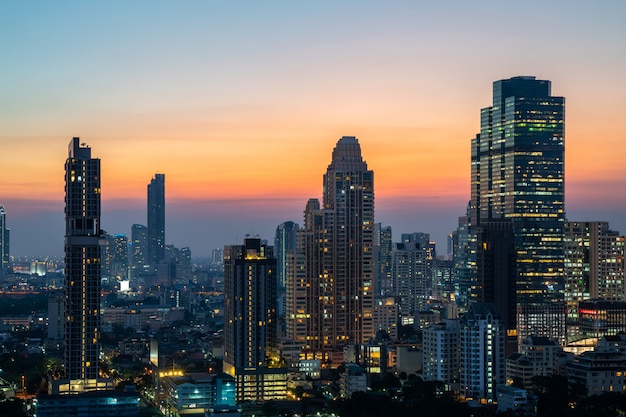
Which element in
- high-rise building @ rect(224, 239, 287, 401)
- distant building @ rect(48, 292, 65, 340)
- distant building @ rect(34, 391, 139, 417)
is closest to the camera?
distant building @ rect(34, 391, 139, 417)

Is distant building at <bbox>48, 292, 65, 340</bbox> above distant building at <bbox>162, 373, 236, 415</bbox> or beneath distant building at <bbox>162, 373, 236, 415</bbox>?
above

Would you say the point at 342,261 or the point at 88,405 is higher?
the point at 342,261

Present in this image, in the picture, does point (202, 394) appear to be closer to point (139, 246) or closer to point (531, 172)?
point (531, 172)

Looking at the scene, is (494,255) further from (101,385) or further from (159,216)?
(159,216)

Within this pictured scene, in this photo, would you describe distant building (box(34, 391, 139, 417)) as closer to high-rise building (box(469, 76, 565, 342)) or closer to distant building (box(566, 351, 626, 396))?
distant building (box(566, 351, 626, 396))

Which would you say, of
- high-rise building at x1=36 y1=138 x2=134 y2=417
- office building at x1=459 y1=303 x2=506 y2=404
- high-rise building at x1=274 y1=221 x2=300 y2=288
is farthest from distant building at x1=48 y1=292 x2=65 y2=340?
office building at x1=459 y1=303 x2=506 y2=404

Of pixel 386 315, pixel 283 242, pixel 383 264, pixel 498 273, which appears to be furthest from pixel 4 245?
pixel 498 273

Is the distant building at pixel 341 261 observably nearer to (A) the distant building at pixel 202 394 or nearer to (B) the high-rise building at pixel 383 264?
(A) the distant building at pixel 202 394
